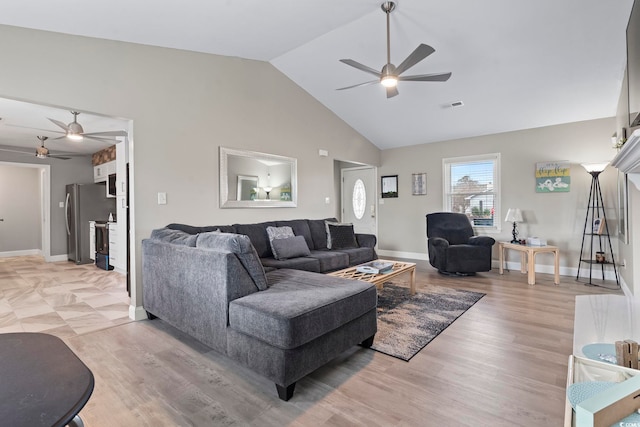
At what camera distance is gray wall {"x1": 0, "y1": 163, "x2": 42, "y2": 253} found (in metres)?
7.27

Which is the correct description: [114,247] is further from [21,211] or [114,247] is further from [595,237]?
[595,237]

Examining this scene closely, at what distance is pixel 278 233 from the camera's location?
429 cm

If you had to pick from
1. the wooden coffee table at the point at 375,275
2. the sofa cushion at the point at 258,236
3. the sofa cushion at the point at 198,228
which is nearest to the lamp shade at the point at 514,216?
the wooden coffee table at the point at 375,275

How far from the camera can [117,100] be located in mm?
3096

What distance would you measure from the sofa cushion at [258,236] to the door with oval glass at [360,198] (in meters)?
3.37

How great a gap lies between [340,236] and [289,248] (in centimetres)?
114

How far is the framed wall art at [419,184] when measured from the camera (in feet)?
21.2

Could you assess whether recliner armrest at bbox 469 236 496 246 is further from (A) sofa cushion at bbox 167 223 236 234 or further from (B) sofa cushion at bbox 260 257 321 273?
(A) sofa cushion at bbox 167 223 236 234

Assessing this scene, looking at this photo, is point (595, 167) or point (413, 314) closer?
point (413, 314)

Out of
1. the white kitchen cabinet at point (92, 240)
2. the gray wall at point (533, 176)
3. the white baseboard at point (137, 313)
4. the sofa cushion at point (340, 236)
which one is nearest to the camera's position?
the white baseboard at point (137, 313)

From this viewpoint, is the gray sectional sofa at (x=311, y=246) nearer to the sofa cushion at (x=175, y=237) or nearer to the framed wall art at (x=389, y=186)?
the sofa cushion at (x=175, y=237)

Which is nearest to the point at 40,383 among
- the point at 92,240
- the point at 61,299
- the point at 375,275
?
the point at 375,275

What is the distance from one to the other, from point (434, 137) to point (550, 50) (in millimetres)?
2656

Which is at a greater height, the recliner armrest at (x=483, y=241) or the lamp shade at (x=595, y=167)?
the lamp shade at (x=595, y=167)
